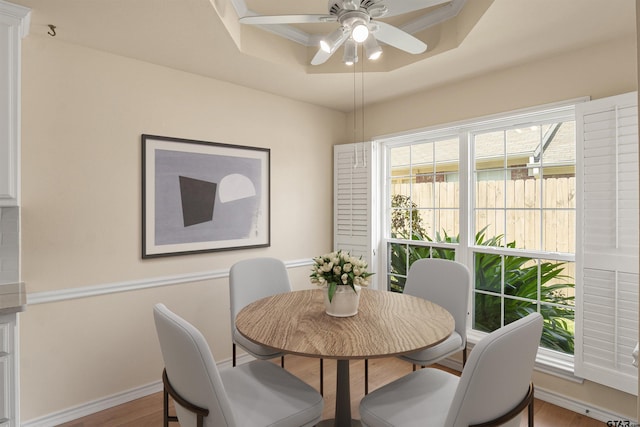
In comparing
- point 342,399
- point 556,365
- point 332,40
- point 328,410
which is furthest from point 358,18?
point 556,365

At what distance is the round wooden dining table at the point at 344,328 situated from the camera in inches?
57.8

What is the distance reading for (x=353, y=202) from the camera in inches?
148

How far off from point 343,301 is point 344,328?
0.66 ft

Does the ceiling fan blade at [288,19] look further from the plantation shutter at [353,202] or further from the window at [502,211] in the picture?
the plantation shutter at [353,202]

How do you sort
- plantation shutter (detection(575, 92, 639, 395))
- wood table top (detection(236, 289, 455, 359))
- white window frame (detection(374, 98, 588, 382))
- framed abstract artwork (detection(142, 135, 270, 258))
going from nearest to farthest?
wood table top (detection(236, 289, 455, 359)) < plantation shutter (detection(575, 92, 639, 395)) < white window frame (detection(374, 98, 588, 382)) < framed abstract artwork (detection(142, 135, 270, 258))

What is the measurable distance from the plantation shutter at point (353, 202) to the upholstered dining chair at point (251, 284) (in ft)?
3.81

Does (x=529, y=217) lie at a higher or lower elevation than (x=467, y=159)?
lower

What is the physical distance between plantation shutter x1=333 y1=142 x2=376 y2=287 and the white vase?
1745mm

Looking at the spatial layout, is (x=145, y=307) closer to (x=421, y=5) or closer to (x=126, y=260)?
(x=126, y=260)

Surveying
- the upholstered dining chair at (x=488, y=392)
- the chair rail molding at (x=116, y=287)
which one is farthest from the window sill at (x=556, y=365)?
the chair rail molding at (x=116, y=287)

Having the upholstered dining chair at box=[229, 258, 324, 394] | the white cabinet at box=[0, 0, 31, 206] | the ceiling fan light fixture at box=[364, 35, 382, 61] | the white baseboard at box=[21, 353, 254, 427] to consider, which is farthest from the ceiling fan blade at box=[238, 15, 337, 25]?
the white baseboard at box=[21, 353, 254, 427]

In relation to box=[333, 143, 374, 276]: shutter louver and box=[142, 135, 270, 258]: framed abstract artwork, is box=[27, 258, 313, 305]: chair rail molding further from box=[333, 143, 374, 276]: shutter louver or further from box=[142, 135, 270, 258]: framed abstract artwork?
box=[333, 143, 374, 276]: shutter louver

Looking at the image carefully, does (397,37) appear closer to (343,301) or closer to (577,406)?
(343,301)

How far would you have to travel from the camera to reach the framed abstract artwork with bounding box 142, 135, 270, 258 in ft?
8.69
